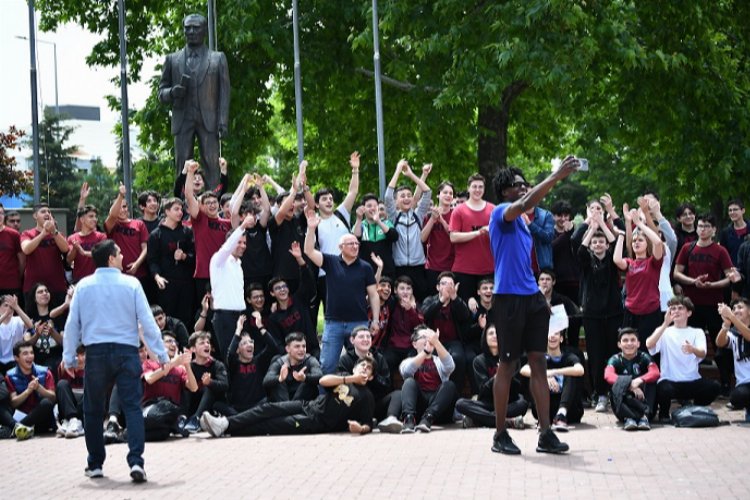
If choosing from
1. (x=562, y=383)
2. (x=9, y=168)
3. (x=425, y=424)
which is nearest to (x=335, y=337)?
(x=425, y=424)

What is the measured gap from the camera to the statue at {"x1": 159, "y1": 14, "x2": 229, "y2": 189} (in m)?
16.6

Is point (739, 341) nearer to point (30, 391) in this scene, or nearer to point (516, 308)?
point (516, 308)

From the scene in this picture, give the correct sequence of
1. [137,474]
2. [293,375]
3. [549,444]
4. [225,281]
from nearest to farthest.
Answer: [137,474] < [549,444] < [293,375] < [225,281]

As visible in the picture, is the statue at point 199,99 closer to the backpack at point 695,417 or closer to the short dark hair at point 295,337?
the short dark hair at point 295,337

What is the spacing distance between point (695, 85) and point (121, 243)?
10.1 metres

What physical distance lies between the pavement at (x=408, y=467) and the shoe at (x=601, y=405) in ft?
2.63

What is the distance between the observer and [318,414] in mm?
12516

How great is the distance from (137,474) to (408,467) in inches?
82.0

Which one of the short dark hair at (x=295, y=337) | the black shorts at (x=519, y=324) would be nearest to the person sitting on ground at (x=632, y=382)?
the black shorts at (x=519, y=324)

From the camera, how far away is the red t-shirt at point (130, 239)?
1427 cm

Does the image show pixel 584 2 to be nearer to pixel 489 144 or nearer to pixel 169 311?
pixel 489 144

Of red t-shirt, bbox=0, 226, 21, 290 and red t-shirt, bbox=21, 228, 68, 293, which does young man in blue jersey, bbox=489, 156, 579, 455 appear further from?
red t-shirt, bbox=0, 226, 21, 290

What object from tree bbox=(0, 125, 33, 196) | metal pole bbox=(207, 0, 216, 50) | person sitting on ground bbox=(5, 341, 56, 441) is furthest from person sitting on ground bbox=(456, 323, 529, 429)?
tree bbox=(0, 125, 33, 196)

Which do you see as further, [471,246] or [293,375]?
[471,246]
